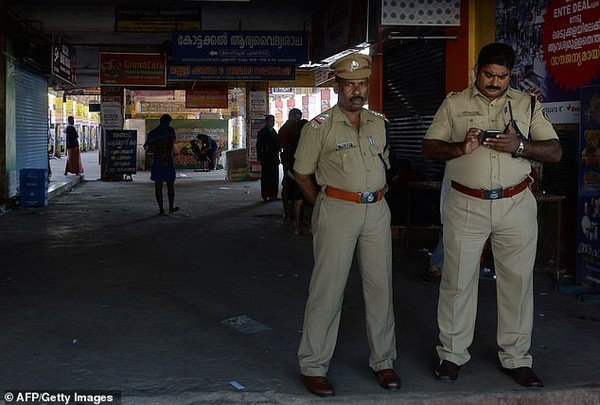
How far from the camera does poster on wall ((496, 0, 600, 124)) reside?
269 inches

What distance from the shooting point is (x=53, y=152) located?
43.1m

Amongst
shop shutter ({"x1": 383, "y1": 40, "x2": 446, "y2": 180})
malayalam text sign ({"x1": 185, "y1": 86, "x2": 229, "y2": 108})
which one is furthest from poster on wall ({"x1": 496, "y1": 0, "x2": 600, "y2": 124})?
Result: malayalam text sign ({"x1": 185, "y1": 86, "x2": 229, "y2": 108})

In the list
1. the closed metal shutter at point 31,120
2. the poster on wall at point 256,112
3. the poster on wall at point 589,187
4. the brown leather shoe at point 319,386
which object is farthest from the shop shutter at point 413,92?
the poster on wall at point 256,112

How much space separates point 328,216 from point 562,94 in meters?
3.84

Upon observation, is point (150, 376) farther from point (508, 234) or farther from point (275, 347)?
point (508, 234)

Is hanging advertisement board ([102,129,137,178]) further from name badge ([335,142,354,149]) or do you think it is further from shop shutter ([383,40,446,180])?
name badge ([335,142,354,149])

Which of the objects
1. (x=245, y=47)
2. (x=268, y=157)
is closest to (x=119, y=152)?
(x=268, y=157)

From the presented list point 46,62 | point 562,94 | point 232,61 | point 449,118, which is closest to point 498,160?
point 449,118

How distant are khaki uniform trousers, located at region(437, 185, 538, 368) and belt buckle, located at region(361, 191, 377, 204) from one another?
55cm

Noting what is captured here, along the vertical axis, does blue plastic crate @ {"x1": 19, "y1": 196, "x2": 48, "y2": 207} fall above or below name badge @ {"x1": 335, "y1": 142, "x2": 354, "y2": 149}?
below

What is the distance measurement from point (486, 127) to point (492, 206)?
48 centimetres

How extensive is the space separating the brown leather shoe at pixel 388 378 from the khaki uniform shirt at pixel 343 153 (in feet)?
3.51

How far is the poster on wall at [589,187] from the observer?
6.60 meters

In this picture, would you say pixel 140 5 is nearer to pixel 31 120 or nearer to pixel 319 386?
pixel 31 120
